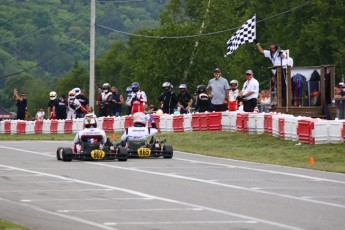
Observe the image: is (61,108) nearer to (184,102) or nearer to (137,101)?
(184,102)

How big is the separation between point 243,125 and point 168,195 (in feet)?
46.2

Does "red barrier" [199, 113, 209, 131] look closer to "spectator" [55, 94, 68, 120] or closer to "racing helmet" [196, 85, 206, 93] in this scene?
"racing helmet" [196, 85, 206, 93]

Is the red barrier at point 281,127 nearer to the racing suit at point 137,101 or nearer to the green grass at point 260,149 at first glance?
the green grass at point 260,149

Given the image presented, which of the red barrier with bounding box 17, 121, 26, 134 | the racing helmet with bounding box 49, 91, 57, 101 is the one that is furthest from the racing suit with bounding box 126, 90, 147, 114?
the red barrier with bounding box 17, 121, 26, 134

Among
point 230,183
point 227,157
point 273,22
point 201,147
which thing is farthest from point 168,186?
point 273,22

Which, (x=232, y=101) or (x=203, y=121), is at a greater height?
(x=232, y=101)

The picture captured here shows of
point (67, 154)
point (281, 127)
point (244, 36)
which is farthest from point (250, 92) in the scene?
point (244, 36)

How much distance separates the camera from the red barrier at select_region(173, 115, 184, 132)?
34.7m

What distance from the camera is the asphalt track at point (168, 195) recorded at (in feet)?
47.4

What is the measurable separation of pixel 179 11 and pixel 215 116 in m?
51.3

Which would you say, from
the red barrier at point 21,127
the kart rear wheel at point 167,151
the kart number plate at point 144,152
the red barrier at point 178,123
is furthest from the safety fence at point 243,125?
the kart number plate at point 144,152

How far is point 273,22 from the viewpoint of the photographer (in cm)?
7944

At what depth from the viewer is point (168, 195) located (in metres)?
17.5

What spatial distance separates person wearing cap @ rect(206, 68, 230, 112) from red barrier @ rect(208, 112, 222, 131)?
1.99 feet
